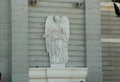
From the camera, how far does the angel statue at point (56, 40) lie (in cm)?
1499

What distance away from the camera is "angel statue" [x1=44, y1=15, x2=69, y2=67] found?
590 inches

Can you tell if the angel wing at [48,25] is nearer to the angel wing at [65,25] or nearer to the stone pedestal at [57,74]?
the angel wing at [65,25]

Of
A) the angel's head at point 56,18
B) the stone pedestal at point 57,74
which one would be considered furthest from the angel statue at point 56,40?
the stone pedestal at point 57,74

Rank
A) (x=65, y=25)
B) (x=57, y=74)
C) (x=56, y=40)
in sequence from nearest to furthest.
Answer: (x=57, y=74) → (x=56, y=40) → (x=65, y=25)

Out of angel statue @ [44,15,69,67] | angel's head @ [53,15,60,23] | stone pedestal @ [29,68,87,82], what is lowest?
stone pedestal @ [29,68,87,82]

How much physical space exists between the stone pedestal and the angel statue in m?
0.34

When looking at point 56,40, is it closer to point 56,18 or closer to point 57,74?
point 56,18

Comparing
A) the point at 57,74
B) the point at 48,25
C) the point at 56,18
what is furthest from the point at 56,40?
the point at 57,74

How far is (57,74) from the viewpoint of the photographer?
1470cm

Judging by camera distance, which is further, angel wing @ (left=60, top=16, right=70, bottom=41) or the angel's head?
angel wing @ (left=60, top=16, right=70, bottom=41)

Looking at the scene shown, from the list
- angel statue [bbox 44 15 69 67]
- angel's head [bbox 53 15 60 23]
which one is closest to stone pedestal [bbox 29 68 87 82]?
angel statue [bbox 44 15 69 67]

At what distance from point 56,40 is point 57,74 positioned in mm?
1211

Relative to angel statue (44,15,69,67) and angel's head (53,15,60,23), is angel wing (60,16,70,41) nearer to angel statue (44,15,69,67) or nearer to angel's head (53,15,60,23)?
angel statue (44,15,69,67)

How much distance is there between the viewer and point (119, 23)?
16.5 metres
